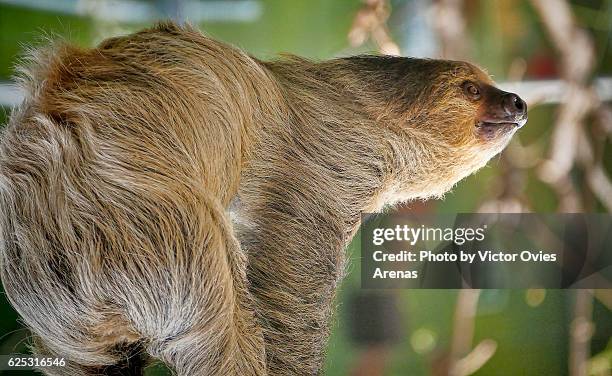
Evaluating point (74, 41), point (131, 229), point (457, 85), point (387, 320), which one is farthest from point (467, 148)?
point (74, 41)

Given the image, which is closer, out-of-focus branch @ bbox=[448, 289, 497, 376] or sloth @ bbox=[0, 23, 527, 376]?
sloth @ bbox=[0, 23, 527, 376]

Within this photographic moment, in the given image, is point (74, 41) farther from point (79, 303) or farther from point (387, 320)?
point (387, 320)

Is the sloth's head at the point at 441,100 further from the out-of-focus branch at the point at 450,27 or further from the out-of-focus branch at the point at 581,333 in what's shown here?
the out-of-focus branch at the point at 581,333

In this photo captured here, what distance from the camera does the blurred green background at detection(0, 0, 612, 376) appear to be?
1318mm

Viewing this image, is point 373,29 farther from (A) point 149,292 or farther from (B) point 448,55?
(A) point 149,292

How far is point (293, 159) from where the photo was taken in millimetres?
1247

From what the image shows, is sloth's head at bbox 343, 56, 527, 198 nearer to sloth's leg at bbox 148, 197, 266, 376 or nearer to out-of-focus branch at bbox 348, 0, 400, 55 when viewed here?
out-of-focus branch at bbox 348, 0, 400, 55

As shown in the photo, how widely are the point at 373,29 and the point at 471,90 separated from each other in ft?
0.74

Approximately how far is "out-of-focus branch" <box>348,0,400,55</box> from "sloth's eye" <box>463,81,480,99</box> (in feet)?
0.49

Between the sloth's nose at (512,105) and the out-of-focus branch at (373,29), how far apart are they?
0.75 ft

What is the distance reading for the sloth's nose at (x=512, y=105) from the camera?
1.31m

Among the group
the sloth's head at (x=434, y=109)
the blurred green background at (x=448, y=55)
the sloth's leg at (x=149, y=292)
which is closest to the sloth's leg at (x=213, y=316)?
the sloth's leg at (x=149, y=292)

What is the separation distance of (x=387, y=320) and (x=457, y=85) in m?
0.48

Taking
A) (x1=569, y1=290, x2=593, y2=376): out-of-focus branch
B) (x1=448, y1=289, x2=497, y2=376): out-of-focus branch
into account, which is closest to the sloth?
(x1=448, y1=289, x2=497, y2=376): out-of-focus branch
